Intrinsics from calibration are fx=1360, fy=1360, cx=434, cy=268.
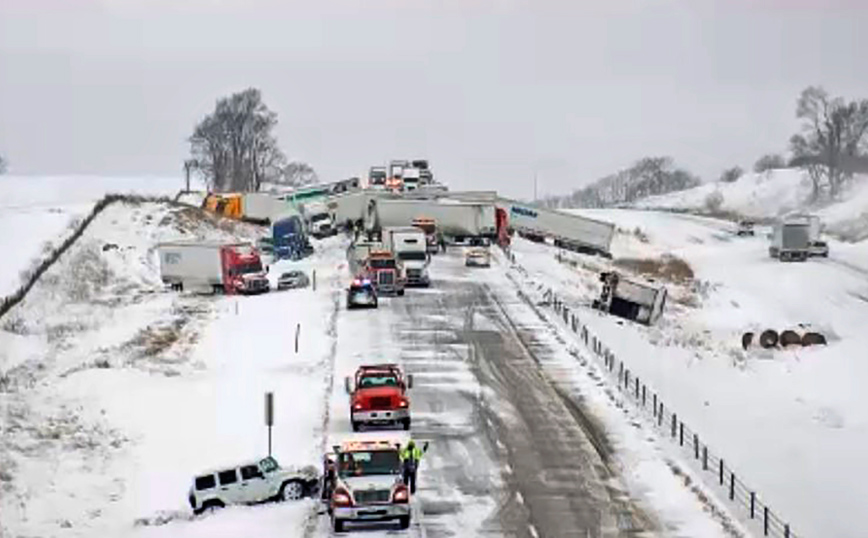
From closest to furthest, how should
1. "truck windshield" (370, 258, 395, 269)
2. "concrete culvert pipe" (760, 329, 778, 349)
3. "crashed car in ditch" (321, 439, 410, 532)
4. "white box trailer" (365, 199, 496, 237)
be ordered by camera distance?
1. "crashed car in ditch" (321, 439, 410, 532)
2. "concrete culvert pipe" (760, 329, 778, 349)
3. "truck windshield" (370, 258, 395, 269)
4. "white box trailer" (365, 199, 496, 237)

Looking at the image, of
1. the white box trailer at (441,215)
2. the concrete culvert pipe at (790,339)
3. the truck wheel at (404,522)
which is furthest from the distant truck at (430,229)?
the truck wheel at (404,522)

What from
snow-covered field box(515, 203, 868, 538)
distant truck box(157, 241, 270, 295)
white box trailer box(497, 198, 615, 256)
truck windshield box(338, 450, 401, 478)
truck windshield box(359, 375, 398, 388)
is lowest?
snow-covered field box(515, 203, 868, 538)

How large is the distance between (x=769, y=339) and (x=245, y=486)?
131 feet

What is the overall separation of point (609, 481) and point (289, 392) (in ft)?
47.4

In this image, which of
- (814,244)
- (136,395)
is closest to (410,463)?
(136,395)

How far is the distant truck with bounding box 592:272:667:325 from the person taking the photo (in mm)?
68562

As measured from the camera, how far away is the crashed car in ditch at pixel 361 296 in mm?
63031

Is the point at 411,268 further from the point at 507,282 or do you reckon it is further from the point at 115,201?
the point at 115,201

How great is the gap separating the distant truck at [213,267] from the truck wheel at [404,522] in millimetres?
41854

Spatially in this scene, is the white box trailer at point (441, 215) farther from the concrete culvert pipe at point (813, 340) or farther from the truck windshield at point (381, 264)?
the concrete culvert pipe at point (813, 340)

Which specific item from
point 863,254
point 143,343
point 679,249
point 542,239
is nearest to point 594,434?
point 143,343

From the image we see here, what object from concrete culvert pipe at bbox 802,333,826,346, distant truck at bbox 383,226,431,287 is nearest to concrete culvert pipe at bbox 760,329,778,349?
concrete culvert pipe at bbox 802,333,826,346

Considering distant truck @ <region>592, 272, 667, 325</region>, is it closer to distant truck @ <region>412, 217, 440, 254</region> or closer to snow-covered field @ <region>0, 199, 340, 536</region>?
snow-covered field @ <region>0, 199, 340, 536</region>

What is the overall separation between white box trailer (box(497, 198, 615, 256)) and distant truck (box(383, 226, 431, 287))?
927 inches
